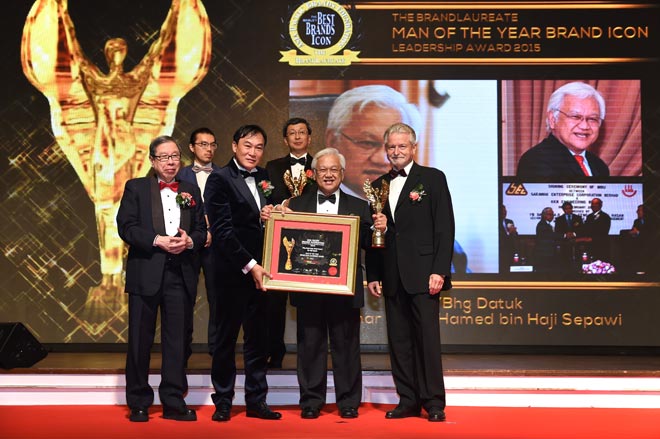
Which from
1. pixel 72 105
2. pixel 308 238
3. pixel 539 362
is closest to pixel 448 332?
pixel 539 362

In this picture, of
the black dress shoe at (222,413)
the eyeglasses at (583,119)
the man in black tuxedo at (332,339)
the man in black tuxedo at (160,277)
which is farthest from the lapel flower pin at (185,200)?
the eyeglasses at (583,119)

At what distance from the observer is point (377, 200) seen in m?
4.77

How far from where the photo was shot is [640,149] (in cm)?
686

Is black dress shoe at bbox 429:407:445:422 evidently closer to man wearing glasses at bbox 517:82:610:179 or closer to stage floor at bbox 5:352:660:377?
stage floor at bbox 5:352:660:377

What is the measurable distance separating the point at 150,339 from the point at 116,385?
837mm

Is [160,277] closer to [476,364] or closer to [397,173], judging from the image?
[397,173]

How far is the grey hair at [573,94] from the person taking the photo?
6867 mm

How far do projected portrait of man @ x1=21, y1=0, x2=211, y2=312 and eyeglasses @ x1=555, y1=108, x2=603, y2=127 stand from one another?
318 centimetres

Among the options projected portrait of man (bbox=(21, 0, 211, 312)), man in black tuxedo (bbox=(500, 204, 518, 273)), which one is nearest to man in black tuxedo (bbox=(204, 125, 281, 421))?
projected portrait of man (bbox=(21, 0, 211, 312))

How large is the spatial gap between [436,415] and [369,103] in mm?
3123

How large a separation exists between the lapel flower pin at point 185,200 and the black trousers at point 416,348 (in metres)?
1.31

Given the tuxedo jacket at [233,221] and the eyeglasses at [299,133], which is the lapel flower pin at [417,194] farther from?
the eyeglasses at [299,133]

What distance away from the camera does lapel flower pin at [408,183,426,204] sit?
4.72 meters

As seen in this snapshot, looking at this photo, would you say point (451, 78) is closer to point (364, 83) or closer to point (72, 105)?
point (364, 83)
